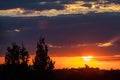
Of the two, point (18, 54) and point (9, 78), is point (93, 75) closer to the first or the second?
point (9, 78)

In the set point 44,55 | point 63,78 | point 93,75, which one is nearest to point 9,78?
point 63,78

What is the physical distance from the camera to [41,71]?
251 feet

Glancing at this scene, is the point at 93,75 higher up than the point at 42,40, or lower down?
lower down

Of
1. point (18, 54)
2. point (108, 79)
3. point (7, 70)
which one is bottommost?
point (108, 79)

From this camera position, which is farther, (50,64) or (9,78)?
(50,64)

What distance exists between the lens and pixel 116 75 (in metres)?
69.4

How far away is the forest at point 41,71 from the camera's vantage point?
227 feet

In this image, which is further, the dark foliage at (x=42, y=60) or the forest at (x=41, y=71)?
the dark foliage at (x=42, y=60)

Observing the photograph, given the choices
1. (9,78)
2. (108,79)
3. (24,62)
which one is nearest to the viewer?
→ (108,79)

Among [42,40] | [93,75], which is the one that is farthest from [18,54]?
[93,75]

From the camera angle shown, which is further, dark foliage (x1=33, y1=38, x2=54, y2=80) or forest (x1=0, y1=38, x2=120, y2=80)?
dark foliage (x1=33, y1=38, x2=54, y2=80)

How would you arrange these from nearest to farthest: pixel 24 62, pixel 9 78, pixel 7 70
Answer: pixel 9 78
pixel 7 70
pixel 24 62

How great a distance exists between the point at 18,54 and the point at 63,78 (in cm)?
2952

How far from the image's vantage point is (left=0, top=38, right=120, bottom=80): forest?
227 feet
